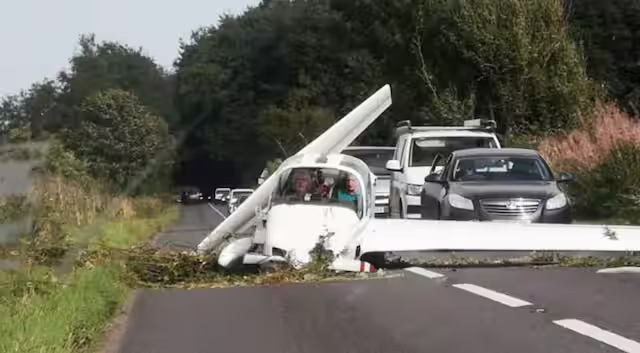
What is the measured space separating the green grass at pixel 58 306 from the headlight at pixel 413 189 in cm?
706

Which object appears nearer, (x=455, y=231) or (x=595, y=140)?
(x=455, y=231)

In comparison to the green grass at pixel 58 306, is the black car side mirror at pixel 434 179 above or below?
above

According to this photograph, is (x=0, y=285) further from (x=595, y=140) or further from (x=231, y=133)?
(x=231, y=133)

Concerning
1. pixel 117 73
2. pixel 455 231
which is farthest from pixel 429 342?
pixel 117 73

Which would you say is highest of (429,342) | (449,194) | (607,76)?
(607,76)

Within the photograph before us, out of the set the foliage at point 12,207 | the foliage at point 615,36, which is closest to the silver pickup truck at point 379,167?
the foliage at point 12,207

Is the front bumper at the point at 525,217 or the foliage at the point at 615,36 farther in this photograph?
the foliage at the point at 615,36

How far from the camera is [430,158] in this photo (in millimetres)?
20359

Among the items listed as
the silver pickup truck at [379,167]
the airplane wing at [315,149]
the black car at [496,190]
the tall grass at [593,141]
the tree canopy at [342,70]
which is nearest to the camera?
the airplane wing at [315,149]

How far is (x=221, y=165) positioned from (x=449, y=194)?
17219mm

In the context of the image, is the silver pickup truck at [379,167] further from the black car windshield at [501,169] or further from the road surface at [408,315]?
the road surface at [408,315]

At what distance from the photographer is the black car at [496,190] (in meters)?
15.4

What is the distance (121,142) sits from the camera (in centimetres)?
2491

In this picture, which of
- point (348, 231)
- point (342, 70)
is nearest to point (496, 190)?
point (348, 231)
